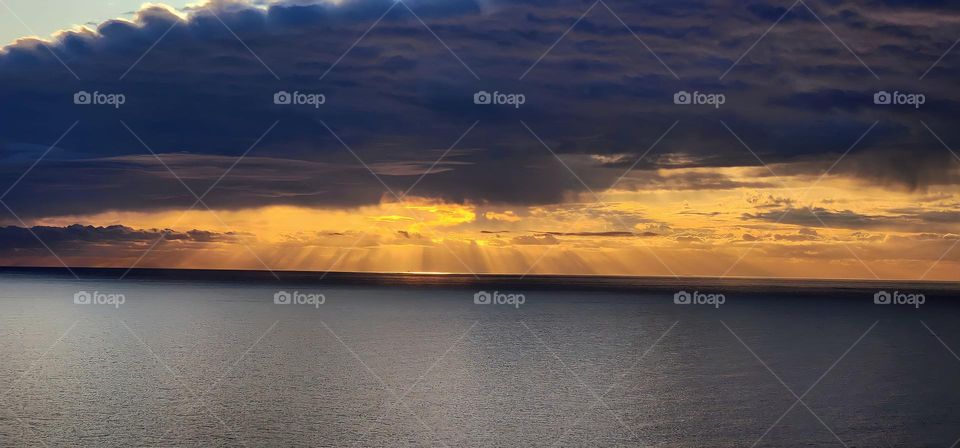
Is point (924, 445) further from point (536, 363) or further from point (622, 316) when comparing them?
point (622, 316)

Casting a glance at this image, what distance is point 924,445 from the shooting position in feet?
90.8

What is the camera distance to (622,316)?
88.7 m

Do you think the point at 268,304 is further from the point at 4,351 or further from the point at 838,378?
the point at 838,378

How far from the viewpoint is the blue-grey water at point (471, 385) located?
28.7 metres

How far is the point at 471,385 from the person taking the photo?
126ft

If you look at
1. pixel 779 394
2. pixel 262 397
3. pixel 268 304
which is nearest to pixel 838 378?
pixel 779 394

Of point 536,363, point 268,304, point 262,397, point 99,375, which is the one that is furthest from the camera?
point 268,304

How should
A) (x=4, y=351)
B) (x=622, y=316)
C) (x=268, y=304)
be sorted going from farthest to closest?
1. (x=268, y=304)
2. (x=622, y=316)
3. (x=4, y=351)

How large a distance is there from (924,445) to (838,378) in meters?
14.6

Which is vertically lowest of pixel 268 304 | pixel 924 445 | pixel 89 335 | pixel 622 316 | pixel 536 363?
pixel 924 445

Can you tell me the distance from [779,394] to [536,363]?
13.2m

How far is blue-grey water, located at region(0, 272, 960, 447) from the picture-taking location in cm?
2872

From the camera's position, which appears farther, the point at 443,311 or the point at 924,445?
the point at 443,311

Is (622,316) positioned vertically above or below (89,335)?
above
